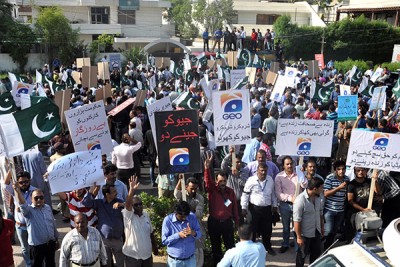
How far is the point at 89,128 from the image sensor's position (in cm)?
744

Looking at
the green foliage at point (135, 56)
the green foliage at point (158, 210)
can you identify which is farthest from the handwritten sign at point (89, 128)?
the green foliage at point (135, 56)

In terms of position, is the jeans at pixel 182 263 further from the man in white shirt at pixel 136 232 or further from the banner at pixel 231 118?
the banner at pixel 231 118

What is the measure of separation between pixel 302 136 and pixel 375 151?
46.3 inches

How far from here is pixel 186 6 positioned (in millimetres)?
51438

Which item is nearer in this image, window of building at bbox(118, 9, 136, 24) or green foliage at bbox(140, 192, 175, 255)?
green foliage at bbox(140, 192, 175, 255)

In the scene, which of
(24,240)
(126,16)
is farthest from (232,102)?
(126,16)

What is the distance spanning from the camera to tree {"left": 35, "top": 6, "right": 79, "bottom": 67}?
34094mm

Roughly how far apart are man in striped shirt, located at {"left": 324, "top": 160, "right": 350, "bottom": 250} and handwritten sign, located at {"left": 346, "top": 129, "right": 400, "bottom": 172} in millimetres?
225

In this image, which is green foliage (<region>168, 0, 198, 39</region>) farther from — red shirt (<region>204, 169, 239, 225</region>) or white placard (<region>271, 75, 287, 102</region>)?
red shirt (<region>204, 169, 239, 225</region>)

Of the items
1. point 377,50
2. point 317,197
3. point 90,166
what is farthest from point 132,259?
point 377,50

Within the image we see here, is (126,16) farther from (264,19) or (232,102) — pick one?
(232,102)

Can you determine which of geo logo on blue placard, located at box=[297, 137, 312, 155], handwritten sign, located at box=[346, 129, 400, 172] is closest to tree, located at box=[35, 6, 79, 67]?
geo logo on blue placard, located at box=[297, 137, 312, 155]

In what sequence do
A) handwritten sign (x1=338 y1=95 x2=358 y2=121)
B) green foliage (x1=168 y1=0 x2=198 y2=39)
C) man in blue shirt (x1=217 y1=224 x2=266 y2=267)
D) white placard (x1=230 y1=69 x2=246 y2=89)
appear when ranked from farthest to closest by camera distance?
1. green foliage (x1=168 y1=0 x2=198 y2=39)
2. white placard (x1=230 y1=69 x2=246 y2=89)
3. handwritten sign (x1=338 y1=95 x2=358 y2=121)
4. man in blue shirt (x1=217 y1=224 x2=266 y2=267)

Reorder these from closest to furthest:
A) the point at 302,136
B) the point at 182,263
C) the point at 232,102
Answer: the point at 182,263 → the point at 232,102 → the point at 302,136
